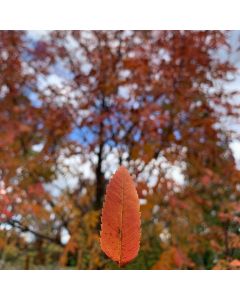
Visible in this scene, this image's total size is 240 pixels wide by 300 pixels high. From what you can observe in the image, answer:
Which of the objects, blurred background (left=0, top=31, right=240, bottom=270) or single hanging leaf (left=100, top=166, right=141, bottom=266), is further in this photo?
blurred background (left=0, top=31, right=240, bottom=270)

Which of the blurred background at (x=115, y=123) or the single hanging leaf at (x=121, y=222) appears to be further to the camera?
the blurred background at (x=115, y=123)

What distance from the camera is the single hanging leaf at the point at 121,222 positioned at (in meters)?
0.14

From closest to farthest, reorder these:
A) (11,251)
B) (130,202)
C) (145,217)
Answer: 1. (130,202)
2. (145,217)
3. (11,251)

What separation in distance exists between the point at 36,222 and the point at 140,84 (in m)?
0.83

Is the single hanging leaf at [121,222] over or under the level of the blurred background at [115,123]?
under

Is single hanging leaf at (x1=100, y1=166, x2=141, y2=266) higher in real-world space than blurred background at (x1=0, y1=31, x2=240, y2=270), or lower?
lower

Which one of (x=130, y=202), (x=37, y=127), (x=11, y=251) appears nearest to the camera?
(x=130, y=202)

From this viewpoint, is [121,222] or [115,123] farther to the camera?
[115,123]

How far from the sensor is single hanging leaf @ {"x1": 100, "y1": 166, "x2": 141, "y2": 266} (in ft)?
0.46

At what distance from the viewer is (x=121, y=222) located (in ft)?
0.47

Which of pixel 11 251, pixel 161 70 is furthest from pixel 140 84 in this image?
pixel 11 251

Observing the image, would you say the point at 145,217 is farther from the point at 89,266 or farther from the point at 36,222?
the point at 36,222

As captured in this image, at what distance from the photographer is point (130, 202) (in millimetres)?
141

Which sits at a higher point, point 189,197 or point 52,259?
point 189,197
